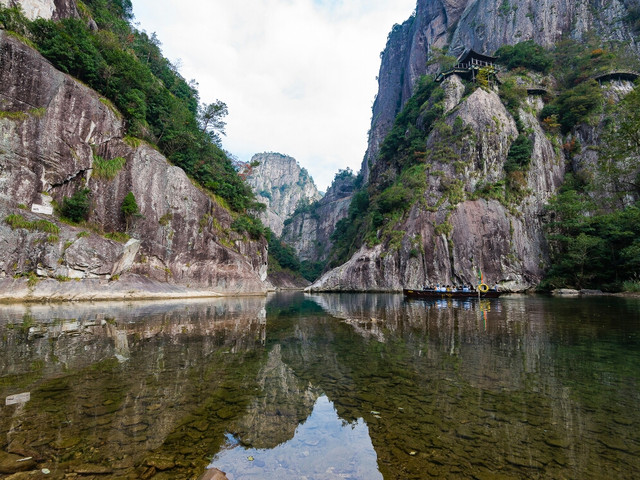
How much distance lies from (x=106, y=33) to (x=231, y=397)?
3891 centimetres

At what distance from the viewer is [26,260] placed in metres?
20.2

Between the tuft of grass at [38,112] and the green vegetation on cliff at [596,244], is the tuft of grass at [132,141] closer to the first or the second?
the tuft of grass at [38,112]

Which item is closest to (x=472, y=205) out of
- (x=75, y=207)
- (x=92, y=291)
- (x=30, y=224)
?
(x=92, y=291)

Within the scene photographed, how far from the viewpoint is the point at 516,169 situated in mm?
46562

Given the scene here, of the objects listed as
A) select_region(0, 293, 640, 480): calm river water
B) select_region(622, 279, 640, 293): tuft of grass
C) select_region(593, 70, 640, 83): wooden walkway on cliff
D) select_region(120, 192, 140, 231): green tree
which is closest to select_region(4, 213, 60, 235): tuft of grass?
select_region(120, 192, 140, 231): green tree

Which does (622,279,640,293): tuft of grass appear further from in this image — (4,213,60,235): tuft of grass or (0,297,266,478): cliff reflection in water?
(4,213,60,235): tuft of grass

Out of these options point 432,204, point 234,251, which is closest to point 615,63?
point 432,204

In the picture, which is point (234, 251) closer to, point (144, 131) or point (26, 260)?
point (144, 131)

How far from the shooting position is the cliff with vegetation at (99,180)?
21.4 meters

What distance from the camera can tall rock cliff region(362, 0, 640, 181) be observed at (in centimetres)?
5519

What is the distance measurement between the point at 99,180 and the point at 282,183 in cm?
14004

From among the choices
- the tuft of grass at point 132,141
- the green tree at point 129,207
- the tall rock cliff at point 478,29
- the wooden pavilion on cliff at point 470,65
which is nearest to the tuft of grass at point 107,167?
the tuft of grass at point 132,141

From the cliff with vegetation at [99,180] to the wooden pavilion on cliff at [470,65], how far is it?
4439cm

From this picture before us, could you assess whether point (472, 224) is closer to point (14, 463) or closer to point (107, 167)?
point (107, 167)
